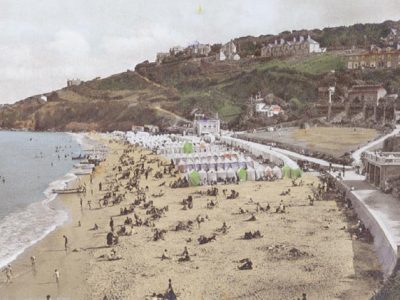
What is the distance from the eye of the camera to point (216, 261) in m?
22.5

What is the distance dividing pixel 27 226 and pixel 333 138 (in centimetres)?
4161

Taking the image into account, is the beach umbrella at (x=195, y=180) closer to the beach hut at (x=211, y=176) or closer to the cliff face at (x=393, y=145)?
the beach hut at (x=211, y=176)

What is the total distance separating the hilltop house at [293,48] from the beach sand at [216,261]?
10594cm

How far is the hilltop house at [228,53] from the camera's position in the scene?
149m

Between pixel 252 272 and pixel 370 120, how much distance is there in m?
65.4

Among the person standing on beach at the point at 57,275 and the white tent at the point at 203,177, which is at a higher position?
the white tent at the point at 203,177

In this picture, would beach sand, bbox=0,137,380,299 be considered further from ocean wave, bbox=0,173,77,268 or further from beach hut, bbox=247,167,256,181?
beach hut, bbox=247,167,256,181

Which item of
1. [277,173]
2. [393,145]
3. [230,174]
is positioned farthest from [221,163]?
[393,145]

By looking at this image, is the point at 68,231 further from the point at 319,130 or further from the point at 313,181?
the point at 319,130

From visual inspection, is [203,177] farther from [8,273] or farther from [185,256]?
[8,273]

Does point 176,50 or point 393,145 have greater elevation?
point 176,50

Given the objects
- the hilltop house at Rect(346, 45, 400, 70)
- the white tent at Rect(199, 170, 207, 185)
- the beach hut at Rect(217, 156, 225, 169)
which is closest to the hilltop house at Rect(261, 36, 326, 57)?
the hilltop house at Rect(346, 45, 400, 70)

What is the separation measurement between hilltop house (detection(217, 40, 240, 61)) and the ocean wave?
4443 inches

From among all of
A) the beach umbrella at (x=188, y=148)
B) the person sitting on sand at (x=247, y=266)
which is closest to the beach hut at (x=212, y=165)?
the beach umbrella at (x=188, y=148)
